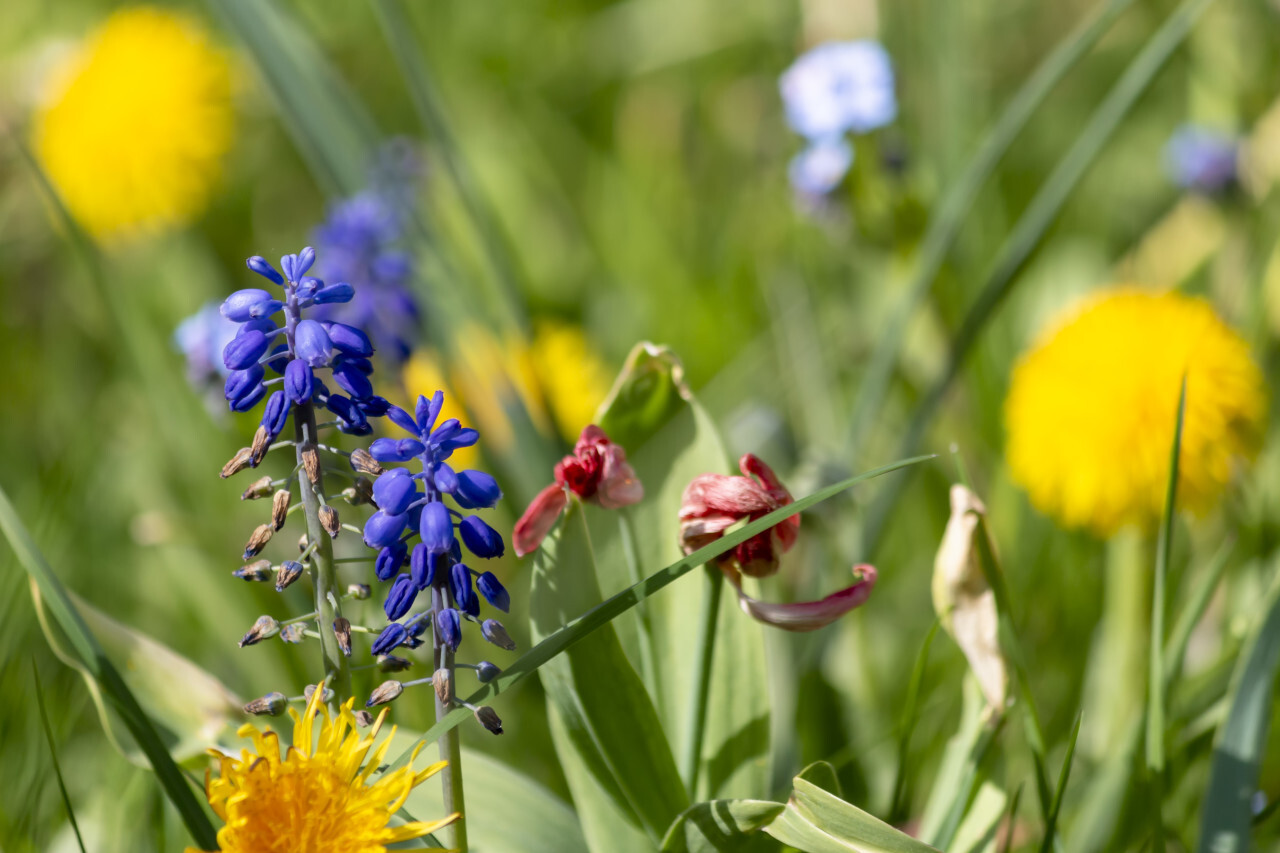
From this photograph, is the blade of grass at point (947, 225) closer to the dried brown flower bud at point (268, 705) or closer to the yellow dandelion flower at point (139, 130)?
the dried brown flower bud at point (268, 705)

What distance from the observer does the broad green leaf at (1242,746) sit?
63 cm

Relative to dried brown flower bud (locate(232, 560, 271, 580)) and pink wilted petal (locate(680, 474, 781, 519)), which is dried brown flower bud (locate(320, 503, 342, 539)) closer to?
dried brown flower bud (locate(232, 560, 271, 580))

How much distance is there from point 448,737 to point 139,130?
4.96ft

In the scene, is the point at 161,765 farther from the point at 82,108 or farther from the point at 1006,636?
the point at 82,108

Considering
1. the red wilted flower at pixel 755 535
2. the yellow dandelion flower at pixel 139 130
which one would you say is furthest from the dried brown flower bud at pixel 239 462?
the yellow dandelion flower at pixel 139 130

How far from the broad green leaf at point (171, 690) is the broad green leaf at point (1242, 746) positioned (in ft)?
1.96

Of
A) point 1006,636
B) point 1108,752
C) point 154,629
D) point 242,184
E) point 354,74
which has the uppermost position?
point 354,74

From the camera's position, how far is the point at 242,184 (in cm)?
211

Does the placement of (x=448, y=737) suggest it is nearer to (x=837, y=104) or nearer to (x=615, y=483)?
(x=615, y=483)

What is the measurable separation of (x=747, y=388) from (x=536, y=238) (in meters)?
0.69

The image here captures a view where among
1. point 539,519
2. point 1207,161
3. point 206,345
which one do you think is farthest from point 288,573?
point 1207,161

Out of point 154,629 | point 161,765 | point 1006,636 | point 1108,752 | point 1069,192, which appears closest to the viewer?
point 161,765

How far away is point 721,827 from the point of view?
1.84ft

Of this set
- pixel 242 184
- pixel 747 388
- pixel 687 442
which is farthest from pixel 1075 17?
pixel 687 442
